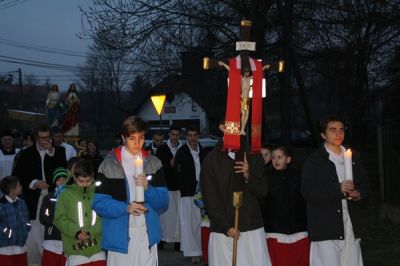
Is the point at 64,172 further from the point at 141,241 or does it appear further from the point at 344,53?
the point at 344,53

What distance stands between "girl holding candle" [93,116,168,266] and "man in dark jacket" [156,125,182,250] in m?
5.82

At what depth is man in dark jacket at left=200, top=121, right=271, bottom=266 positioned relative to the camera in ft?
20.2

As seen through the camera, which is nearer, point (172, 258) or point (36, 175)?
point (36, 175)

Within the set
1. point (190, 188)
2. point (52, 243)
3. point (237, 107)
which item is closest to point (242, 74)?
point (237, 107)

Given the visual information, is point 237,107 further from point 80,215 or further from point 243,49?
point 80,215

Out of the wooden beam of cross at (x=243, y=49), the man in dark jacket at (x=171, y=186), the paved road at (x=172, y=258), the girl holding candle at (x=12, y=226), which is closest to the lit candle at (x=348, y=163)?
the wooden beam of cross at (x=243, y=49)

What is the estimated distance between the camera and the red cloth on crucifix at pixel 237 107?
606cm

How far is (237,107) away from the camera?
6.18 m

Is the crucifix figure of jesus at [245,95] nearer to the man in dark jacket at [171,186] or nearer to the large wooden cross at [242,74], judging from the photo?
the large wooden cross at [242,74]

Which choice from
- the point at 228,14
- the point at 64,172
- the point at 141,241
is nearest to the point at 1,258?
the point at 64,172

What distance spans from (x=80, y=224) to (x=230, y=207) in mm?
1598

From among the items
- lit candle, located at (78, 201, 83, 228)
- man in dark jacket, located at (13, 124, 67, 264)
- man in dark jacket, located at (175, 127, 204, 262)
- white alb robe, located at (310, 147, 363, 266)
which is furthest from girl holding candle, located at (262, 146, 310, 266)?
man in dark jacket, located at (13, 124, 67, 264)

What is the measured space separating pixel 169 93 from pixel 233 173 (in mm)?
14611

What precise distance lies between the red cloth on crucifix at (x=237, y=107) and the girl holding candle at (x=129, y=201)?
0.77 metres
